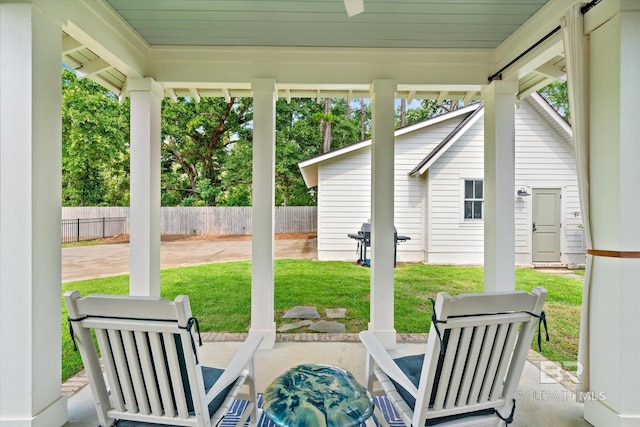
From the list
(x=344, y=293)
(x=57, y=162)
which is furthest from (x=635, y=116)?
(x=344, y=293)

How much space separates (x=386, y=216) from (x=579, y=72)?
1.83 metres

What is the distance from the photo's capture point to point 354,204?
885 centimetres

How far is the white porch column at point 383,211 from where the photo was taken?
130 inches

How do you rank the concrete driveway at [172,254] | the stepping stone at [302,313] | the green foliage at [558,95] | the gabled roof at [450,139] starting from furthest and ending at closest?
the green foliage at [558,95], the gabled roof at [450,139], the concrete driveway at [172,254], the stepping stone at [302,313]

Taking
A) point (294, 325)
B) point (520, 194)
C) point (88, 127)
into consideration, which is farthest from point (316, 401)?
point (88, 127)

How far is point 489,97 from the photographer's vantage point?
11.2ft

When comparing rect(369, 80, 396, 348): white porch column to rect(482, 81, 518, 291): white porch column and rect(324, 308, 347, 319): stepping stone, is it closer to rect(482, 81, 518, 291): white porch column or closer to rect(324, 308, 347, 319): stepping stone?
rect(482, 81, 518, 291): white porch column

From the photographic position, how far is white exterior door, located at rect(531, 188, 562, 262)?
8.40 metres

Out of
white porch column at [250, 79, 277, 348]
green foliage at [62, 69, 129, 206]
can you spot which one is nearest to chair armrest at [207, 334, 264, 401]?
white porch column at [250, 79, 277, 348]

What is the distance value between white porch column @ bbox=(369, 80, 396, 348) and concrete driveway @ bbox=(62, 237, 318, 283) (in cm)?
618

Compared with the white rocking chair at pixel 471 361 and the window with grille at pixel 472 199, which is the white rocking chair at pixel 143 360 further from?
the window with grille at pixel 472 199

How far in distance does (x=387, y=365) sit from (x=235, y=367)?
79 centimetres

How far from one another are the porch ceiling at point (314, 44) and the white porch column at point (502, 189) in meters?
0.23
